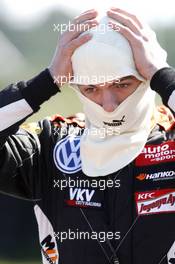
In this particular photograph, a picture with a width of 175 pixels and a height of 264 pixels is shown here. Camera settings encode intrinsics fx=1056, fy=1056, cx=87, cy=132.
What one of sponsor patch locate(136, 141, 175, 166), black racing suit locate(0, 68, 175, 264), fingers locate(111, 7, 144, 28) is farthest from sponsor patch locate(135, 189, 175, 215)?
fingers locate(111, 7, 144, 28)

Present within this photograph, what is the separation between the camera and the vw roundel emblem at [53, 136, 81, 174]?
455cm

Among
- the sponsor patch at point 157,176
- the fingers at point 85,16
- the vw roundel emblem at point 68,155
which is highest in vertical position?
the fingers at point 85,16

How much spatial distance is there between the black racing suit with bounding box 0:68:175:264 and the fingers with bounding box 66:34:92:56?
5.6 inches

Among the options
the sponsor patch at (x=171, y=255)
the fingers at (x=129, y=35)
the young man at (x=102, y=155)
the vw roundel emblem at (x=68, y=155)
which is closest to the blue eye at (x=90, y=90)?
the young man at (x=102, y=155)

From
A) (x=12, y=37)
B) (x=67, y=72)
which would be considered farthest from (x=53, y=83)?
(x=12, y=37)

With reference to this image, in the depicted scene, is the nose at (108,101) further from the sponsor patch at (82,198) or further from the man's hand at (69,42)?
the sponsor patch at (82,198)

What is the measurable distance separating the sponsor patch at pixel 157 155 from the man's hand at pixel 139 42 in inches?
13.7

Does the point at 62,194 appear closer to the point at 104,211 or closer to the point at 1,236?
the point at 104,211

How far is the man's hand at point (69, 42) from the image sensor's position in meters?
4.30

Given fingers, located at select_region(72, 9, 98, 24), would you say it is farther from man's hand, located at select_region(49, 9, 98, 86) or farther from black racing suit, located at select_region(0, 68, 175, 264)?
black racing suit, located at select_region(0, 68, 175, 264)

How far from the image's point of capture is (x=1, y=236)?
25.6ft

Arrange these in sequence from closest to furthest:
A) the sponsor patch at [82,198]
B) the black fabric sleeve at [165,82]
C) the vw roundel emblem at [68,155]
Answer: the black fabric sleeve at [165,82], the sponsor patch at [82,198], the vw roundel emblem at [68,155]

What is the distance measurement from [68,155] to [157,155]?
398mm

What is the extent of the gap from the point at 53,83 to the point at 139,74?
1.16 feet
